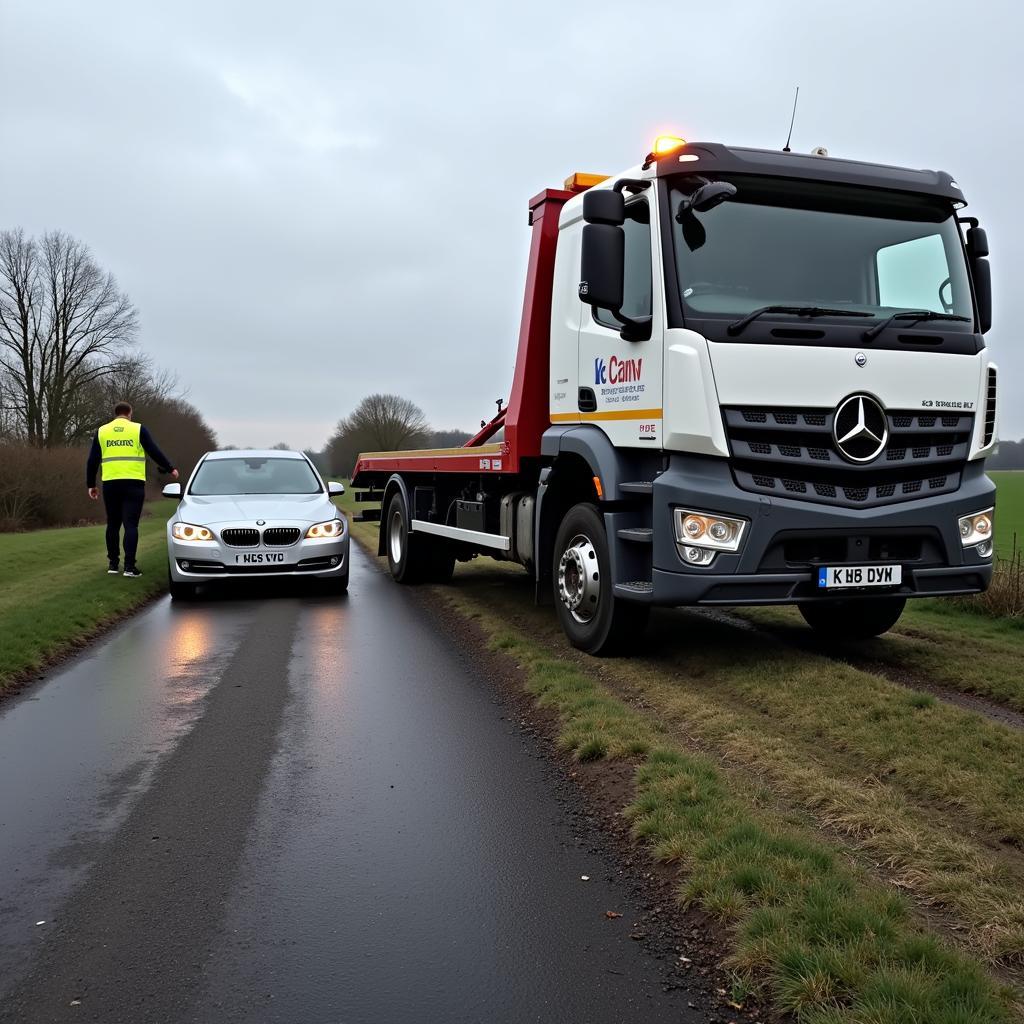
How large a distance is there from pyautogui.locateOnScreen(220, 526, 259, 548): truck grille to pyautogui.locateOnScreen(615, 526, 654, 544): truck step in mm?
5372

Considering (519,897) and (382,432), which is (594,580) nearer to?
(519,897)

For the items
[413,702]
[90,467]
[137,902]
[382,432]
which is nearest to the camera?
[137,902]

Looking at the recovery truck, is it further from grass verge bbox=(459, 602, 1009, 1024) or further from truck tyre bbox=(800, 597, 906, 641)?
grass verge bbox=(459, 602, 1009, 1024)

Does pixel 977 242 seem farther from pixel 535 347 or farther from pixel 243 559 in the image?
pixel 243 559

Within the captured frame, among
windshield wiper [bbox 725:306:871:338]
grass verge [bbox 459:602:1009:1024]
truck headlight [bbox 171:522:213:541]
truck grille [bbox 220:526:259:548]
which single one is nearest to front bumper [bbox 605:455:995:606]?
windshield wiper [bbox 725:306:871:338]

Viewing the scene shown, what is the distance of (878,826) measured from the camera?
368 centimetres

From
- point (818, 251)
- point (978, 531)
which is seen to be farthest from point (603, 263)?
point (978, 531)

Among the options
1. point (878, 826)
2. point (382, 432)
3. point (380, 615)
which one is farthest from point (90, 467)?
point (382, 432)

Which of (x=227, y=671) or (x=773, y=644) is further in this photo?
(x=773, y=644)

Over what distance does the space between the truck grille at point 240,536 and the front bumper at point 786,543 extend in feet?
18.2

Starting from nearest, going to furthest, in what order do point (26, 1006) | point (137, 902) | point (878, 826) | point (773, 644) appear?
1. point (26, 1006)
2. point (137, 902)
3. point (878, 826)
4. point (773, 644)

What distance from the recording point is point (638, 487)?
6.24 meters

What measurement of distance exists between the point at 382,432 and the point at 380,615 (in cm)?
4973

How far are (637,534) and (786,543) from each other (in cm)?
93
